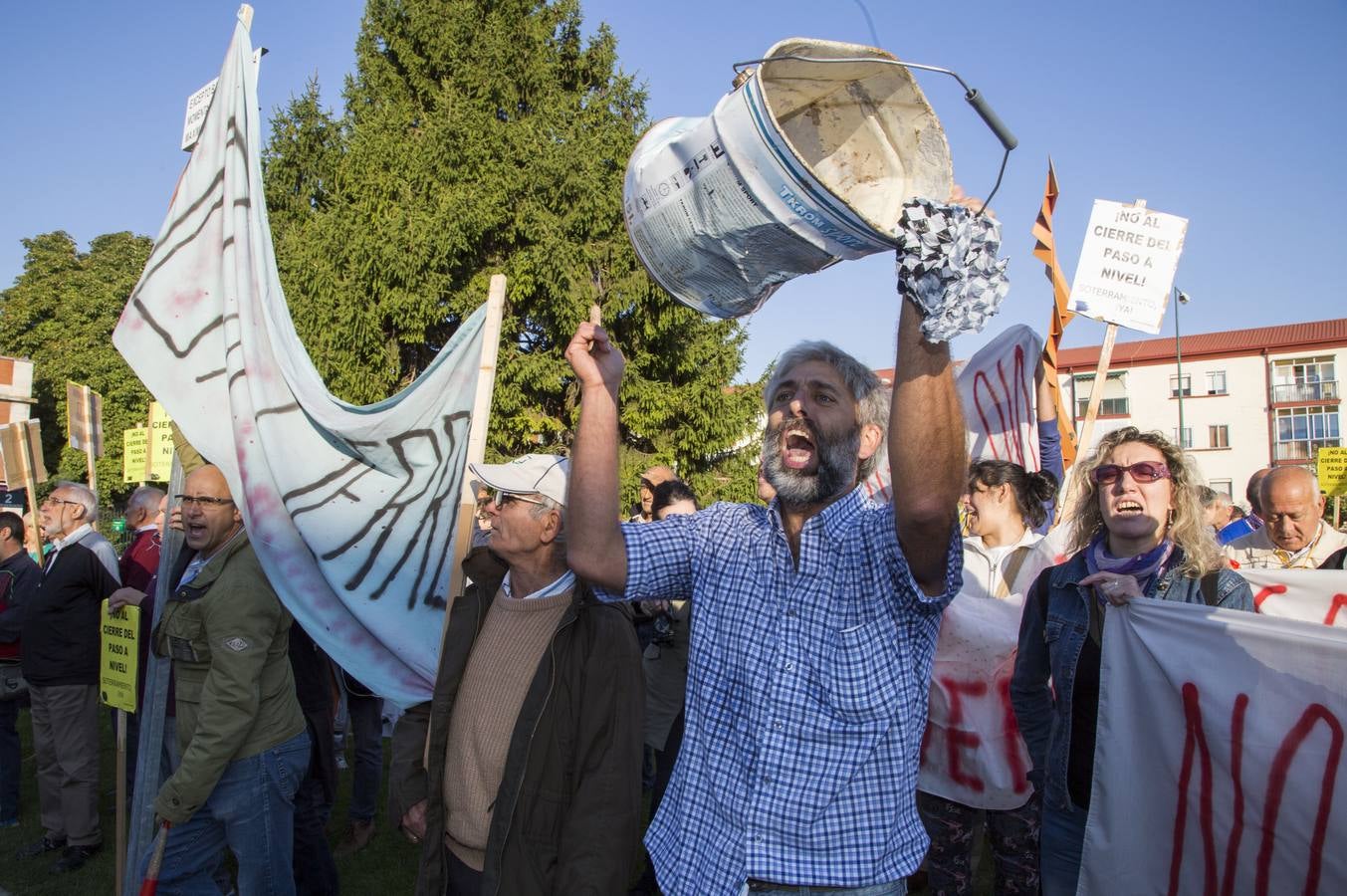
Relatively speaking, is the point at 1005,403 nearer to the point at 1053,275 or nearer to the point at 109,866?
the point at 1053,275

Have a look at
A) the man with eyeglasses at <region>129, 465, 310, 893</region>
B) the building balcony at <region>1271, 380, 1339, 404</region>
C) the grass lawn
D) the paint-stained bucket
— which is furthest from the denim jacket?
the building balcony at <region>1271, 380, 1339, 404</region>

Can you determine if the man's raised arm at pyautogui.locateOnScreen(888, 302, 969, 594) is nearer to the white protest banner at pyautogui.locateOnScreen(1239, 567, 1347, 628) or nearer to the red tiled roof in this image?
the white protest banner at pyautogui.locateOnScreen(1239, 567, 1347, 628)

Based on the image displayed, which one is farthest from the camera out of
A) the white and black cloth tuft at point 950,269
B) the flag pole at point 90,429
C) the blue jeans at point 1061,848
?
the flag pole at point 90,429

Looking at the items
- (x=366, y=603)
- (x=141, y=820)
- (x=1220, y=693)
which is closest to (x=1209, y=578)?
(x=1220, y=693)

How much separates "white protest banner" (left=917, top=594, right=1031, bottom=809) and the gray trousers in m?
4.73

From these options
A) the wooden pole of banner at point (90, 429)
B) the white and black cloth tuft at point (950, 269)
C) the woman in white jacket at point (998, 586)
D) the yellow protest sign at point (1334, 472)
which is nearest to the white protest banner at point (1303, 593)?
the woman in white jacket at point (998, 586)

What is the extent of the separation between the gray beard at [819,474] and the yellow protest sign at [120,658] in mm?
3358

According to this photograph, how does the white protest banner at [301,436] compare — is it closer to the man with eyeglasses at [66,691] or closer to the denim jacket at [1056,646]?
the denim jacket at [1056,646]

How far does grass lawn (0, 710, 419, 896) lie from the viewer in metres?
4.81

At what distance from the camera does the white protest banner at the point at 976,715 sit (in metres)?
3.35

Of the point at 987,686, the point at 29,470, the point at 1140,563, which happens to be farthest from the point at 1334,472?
the point at 29,470

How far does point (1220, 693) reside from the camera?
9.01 feet

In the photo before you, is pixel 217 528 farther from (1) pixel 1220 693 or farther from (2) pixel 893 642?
(1) pixel 1220 693

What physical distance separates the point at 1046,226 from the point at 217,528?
4.87 m
